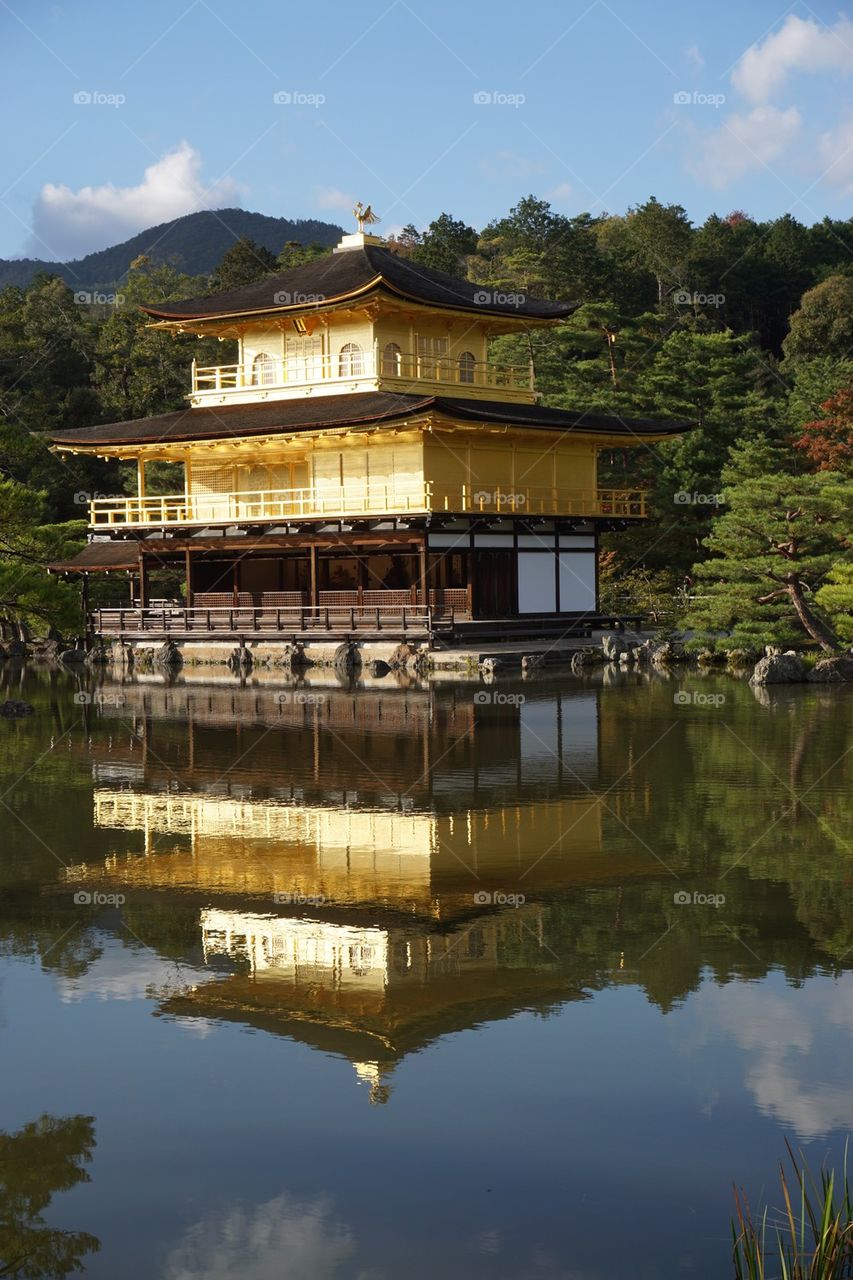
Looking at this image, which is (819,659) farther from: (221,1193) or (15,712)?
(221,1193)

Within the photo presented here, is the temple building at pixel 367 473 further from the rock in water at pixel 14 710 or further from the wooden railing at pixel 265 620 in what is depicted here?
the rock in water at pixel 14 710

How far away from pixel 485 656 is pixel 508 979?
2406 cm

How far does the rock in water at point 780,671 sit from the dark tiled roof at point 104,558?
69.7 ft

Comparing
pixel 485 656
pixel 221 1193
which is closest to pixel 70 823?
pixel 221 1193

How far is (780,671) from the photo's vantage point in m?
31.1

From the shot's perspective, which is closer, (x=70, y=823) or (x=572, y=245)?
(x=70, y=823)

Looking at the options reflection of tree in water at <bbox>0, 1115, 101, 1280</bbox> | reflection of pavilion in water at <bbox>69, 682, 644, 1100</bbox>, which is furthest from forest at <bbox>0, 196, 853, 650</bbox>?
reflection of tree in water at <bbox>0, 1115, 101, 1280</bbox>

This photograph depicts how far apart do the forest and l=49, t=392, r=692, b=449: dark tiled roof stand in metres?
2.70

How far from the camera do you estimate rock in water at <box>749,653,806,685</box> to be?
31.0 m

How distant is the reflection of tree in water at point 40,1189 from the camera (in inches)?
257

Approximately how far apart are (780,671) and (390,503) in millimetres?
12985

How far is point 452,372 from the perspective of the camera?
145 ft

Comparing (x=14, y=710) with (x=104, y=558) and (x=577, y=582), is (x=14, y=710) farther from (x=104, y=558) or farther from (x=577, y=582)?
(x=577, y=582)

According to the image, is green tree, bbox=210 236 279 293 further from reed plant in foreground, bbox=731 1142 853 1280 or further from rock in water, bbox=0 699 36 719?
reed plant in foreground, bbox=731 1142 853 1280
